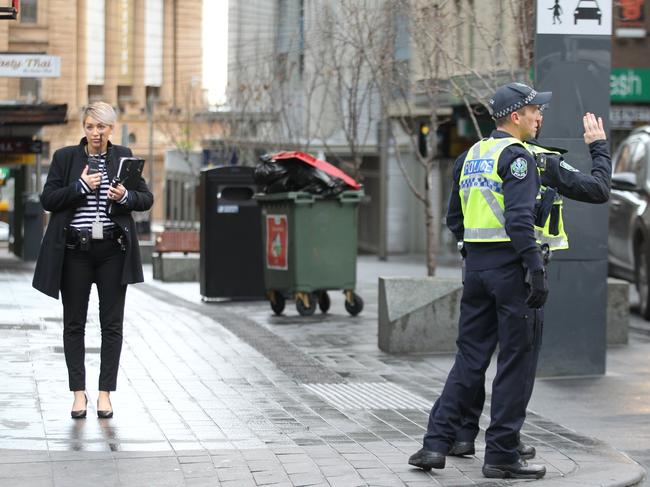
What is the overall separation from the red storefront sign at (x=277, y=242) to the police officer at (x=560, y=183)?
8530mm

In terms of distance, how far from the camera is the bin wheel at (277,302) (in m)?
16.1

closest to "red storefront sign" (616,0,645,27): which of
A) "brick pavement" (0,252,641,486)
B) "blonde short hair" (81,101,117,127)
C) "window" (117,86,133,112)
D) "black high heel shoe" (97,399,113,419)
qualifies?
"brick pavement" (0,252,641,486)

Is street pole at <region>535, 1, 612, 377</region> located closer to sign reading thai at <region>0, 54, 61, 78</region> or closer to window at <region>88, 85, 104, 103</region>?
sign reading thai at <region>0, 54, 61, 78</region>

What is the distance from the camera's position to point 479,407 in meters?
7.47

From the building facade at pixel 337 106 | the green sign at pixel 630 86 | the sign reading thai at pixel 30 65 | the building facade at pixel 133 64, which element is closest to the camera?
the sign reading thai at pixel 30 65

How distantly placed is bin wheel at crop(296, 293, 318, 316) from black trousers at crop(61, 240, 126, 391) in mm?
7271

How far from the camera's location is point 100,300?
8.53 meters

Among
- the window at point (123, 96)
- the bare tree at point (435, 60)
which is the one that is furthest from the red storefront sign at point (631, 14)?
the window at point (123, 96)

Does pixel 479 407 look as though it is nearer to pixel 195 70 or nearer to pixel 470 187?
pixel 470 187

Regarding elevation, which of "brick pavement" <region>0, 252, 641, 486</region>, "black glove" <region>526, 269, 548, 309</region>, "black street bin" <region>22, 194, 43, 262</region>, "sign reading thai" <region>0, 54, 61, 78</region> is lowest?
"black street bin" <region>22, 194, 43, 262</region>

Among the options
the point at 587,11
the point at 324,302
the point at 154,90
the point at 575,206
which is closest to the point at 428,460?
the point at 575,206

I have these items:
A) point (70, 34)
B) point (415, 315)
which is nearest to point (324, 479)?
point (415, 315)

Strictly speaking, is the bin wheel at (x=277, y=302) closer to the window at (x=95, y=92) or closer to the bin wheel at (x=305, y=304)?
the bin wheel at (x=305, y=304)

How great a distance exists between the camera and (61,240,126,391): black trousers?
27.9 ft
